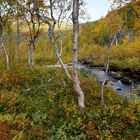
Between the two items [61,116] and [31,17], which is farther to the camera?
[31,17]

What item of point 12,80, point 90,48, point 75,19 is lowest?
point 90,48

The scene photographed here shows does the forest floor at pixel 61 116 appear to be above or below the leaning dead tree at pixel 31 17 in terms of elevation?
below

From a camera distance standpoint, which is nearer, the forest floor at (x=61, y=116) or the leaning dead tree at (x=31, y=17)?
the forest floor at (x=61, y=116)

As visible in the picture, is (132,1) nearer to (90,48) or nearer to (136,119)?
(136,119)

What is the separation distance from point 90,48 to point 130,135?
6875cm

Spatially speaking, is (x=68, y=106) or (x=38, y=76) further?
(x=38, y=76)

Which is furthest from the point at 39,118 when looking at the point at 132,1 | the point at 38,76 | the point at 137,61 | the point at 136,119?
the point at 137,61

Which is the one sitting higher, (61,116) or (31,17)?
(31,17)

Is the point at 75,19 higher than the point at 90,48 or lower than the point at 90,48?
higher

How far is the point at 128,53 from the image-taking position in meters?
56.1

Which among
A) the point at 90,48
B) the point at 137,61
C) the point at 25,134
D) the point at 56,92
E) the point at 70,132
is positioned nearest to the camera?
the point at 25,134

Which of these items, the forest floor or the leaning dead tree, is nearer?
the forest floor

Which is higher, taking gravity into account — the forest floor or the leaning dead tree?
the leaning dead tree

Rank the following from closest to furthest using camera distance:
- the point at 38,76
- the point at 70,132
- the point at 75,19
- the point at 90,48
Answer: the point at 70,132 → the point at 75,19 → the point at 38,76 → the point at 90,48
